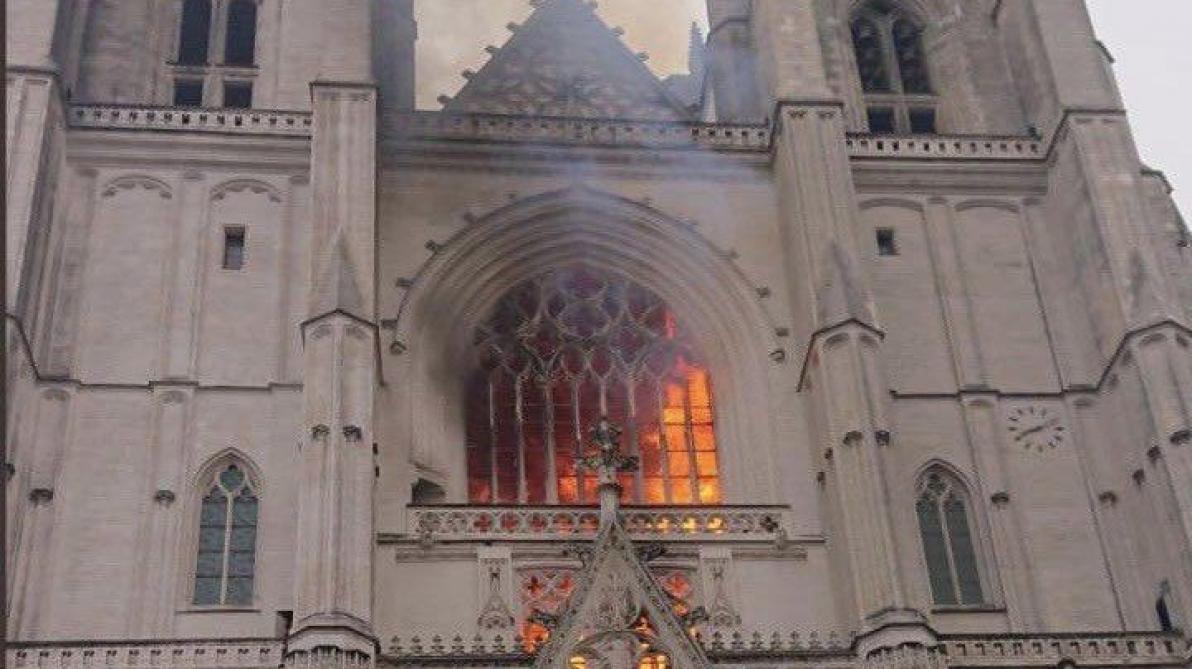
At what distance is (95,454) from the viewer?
2056cm

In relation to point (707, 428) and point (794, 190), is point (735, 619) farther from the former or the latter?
point (794, 190)

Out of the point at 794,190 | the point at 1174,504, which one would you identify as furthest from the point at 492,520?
the point at 1174,504

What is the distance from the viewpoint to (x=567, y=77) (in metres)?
27.6

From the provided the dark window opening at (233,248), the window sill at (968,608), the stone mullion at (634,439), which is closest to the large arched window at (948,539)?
the window sill at (968,608)

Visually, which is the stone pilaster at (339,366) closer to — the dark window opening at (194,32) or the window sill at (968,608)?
the dark window opening at (194,32)

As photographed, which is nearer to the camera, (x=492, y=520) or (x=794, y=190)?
(x=492, y=520)

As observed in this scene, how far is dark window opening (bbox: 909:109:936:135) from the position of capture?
1081 inches

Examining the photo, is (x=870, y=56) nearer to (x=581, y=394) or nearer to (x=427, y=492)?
(x=581, y=394)

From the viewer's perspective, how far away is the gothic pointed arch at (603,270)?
2233 centimetres

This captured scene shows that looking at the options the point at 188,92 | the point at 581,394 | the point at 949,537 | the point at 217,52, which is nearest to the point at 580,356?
the point at 581,394

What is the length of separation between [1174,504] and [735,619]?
544cm

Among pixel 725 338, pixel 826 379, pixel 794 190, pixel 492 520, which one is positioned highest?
pixel 794 190

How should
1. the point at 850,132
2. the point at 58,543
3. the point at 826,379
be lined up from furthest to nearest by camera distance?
the point at 850,132, the point at 826,379, the point at 58,543

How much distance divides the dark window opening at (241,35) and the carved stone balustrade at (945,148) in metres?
9.70
